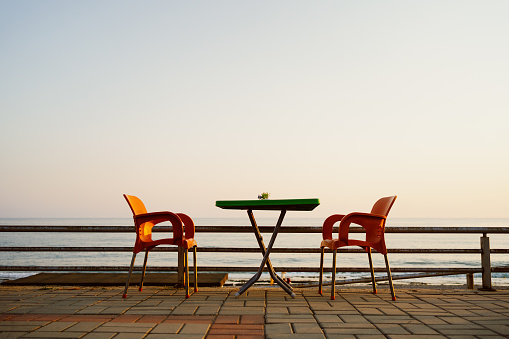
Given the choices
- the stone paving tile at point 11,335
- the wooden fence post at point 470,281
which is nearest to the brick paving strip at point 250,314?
the stone paving tile at point 11,335

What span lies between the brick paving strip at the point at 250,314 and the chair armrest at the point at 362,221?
1.94 ft

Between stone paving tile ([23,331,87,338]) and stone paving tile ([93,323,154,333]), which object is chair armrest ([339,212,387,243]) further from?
stone paving tile ([23,331,87,338])

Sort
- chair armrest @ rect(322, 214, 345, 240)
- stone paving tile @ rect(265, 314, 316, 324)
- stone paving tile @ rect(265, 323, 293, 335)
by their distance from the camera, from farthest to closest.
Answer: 1. chair armrest @ rect(322, 214, 345, 240)
2. stone paving tile @ rect(265, 314, 316, 324)
3. stone paving tile @ rect(265, 323, 293, 335)

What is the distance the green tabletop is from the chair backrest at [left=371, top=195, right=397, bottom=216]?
26.6 inches

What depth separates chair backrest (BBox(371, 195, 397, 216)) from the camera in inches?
148

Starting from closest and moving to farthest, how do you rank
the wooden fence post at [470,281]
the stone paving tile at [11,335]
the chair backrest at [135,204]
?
the stone paving tile at [11,335], the chair backrest at [135,204], the wooden fence post at [470,281]

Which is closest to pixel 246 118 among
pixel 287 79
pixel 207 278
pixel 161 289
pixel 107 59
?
pixel 287 79

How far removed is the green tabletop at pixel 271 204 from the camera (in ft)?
11.4

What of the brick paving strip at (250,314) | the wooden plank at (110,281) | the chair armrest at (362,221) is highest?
the chair armrest at (362,221)

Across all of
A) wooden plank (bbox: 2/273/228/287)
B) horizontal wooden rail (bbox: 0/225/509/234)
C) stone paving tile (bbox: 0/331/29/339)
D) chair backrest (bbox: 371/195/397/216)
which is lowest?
wooden plank (bbox: 2/273/228/287)

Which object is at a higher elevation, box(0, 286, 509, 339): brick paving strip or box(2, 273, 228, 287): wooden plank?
box(0, 286, 509, 339): brick paving strip

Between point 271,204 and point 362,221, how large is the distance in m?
0.89

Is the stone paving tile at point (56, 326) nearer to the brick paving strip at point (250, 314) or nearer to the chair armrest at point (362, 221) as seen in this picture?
the brick paving strip at point (250, 314)

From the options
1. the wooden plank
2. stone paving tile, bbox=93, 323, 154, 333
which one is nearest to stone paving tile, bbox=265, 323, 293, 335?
stone paving tile, bbox=93, 323, 154, 333
